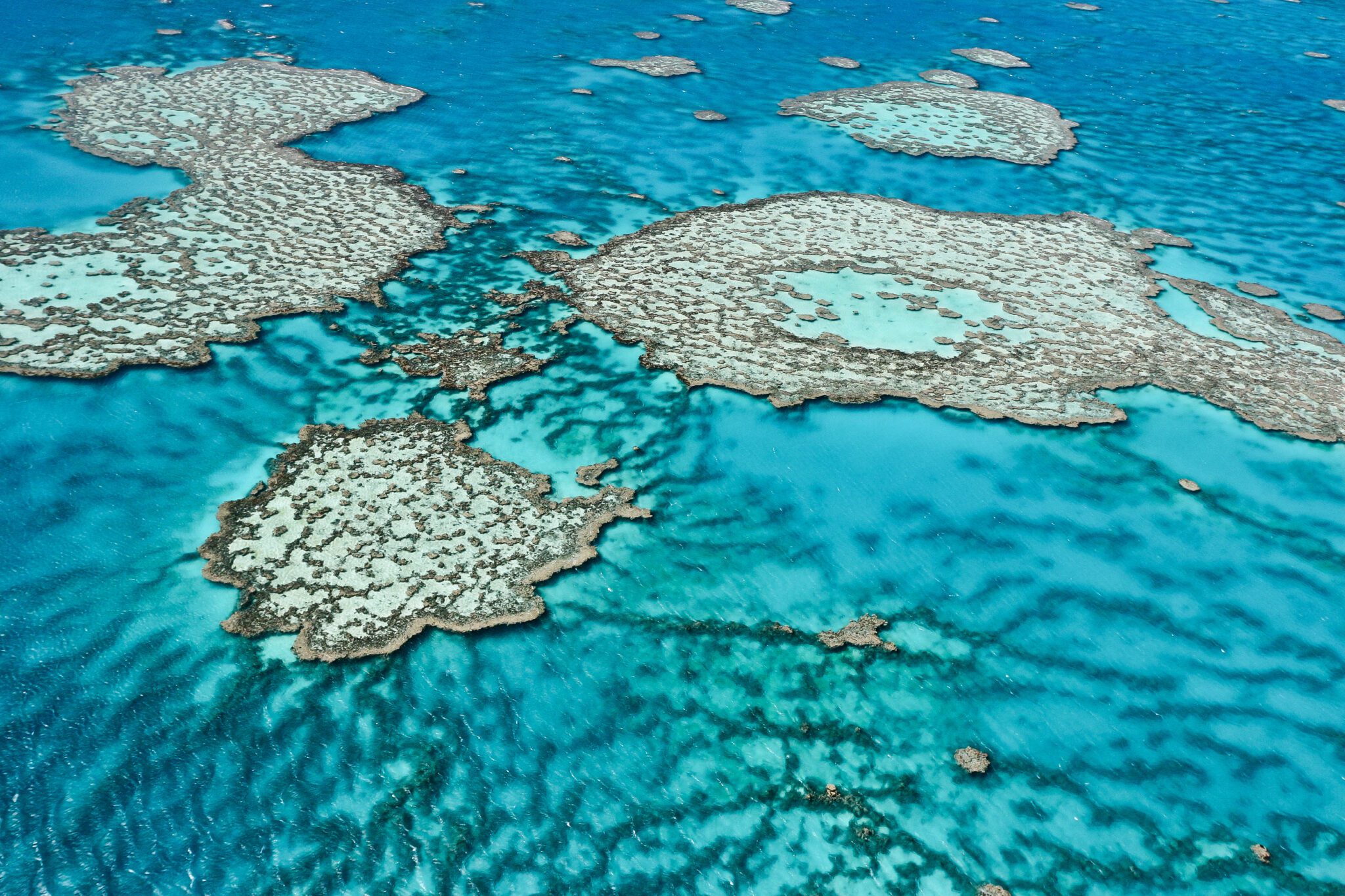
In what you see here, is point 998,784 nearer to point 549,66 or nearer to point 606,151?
point 606,151

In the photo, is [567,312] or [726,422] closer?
[726,422]

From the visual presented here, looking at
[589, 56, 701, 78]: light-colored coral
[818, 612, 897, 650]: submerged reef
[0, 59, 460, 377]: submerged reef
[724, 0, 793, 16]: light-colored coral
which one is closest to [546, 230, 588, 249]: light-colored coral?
[0, 59, 460, 377]: submerged reef

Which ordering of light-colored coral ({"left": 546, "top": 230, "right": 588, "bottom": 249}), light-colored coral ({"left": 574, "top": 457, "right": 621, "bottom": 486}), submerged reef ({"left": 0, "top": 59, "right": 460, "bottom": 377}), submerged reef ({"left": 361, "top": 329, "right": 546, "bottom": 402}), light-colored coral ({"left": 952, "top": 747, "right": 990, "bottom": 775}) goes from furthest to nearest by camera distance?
light-colored coral ({"left": 546, "top": 230, "right": 588, "bottom": 249}) → submerged reef ({"left": 0, "top": 59, "right": 460, "bottom": 377}) → submerged reef ({"left": 361, "top": 329, "right": 546, "bottom": 402}) → light-colored coral ({"left": 574, "top": 457, "right": 621, "bottom": 486}) → light-colored coral ({"left": 952, "top": 747, "right": 990, "bottom": 775})

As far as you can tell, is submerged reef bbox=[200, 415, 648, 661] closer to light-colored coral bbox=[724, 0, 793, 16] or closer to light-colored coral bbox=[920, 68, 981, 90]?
light-colored coral bbox=[920, 68, 981, 90]

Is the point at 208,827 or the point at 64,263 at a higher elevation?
the point at 64,263

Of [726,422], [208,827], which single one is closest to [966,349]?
[726,422]

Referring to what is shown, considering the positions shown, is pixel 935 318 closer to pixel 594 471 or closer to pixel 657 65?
pixel 594 471

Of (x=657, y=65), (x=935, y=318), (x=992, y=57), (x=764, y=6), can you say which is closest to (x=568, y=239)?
(x=935, y=318)
